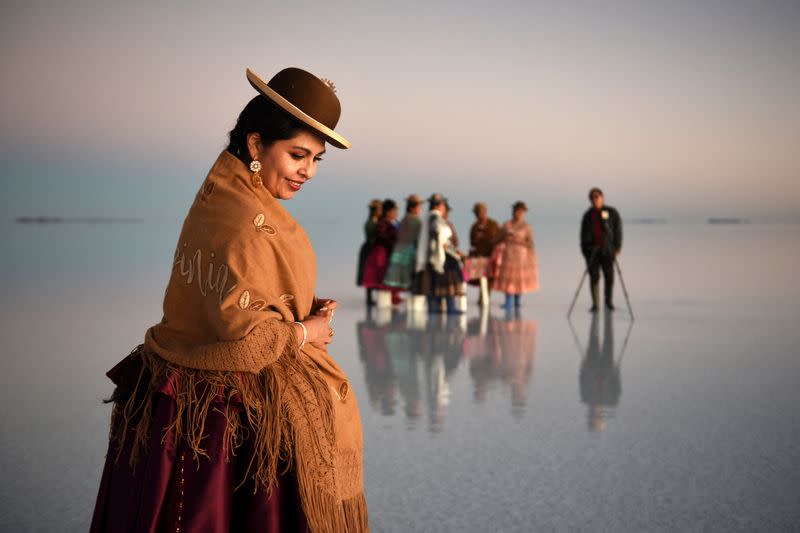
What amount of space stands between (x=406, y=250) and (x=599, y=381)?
500 cm

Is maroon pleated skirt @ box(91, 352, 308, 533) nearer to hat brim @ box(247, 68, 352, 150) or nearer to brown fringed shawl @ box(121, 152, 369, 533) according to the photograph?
brown fringed shawl @ box(121, 152, 369, 533)

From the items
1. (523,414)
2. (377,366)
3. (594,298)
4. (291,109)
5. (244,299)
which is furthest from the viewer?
(594,298)

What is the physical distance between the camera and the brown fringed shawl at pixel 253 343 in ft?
6.20

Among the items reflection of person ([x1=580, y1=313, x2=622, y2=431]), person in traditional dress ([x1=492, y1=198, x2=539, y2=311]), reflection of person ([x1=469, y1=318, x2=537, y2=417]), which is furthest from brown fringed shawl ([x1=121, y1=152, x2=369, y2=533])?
person in traditional dress ([x1=492, y1=198, x2=539, y2=311])

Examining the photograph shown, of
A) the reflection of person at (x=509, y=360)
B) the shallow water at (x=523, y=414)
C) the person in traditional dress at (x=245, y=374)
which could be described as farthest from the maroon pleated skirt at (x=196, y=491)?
the reflection of person at (x=509, y=360)

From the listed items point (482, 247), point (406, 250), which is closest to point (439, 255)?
point (406, 250)

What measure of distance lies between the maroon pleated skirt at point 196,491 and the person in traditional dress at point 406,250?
857 cm

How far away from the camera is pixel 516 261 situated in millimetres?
11086

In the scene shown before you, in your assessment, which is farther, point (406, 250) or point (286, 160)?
point (406, 250)

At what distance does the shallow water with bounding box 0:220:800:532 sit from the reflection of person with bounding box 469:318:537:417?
3cm

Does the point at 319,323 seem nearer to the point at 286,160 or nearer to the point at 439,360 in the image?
the point at 286,160

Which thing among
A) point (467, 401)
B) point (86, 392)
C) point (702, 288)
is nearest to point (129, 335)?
point (86, 392)

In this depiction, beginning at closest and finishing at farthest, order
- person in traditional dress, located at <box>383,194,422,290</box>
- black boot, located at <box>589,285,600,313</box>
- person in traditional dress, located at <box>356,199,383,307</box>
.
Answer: black boot, located at <box>589,285,600,313</box> < person in traditional dress, located at <box>383,194,422,290</box> < person in traditional dress, located at <box>356,199,383,307</box>

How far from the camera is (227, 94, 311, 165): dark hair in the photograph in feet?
6.64
